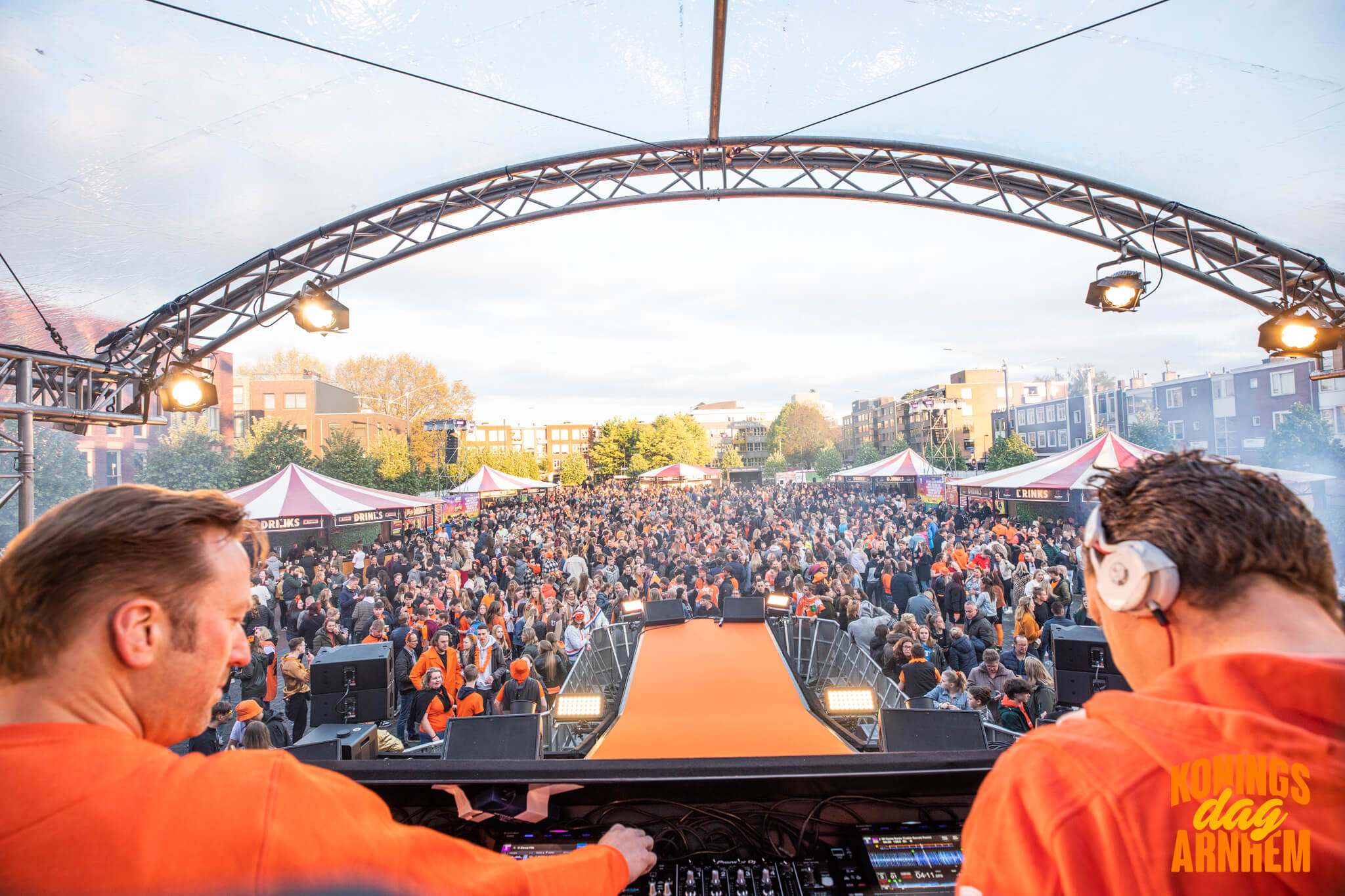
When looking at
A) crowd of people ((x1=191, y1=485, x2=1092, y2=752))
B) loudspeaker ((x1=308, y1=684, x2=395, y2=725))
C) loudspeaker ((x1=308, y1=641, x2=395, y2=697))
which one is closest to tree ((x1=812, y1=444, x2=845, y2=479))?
Result: crowd of people ((x1=191, y1=485, x2=1092, y2=752))

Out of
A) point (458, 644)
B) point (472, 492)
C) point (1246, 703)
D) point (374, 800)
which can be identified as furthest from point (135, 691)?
point (472, 492)

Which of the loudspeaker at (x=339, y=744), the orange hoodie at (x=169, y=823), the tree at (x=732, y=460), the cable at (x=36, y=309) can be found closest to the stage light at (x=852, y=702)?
the loudspeaker at (x=339, y=744)

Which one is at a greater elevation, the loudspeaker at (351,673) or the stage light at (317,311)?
the stage light at (317,311)

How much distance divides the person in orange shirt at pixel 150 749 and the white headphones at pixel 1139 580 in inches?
42.3

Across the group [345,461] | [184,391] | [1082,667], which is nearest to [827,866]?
[1082,667]

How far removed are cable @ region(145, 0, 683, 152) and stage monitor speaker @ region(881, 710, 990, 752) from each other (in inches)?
206

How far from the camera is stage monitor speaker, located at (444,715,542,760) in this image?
2441 millimetres

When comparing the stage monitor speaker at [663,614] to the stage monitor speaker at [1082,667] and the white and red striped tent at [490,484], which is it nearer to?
the stage monitor speaker at [1082,667]

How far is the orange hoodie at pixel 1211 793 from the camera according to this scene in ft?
2.08

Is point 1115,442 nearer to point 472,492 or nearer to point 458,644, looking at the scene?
point 458,644

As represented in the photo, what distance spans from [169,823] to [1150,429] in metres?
35.3

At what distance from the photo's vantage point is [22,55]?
12.2 feet

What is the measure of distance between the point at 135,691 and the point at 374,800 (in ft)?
1.28

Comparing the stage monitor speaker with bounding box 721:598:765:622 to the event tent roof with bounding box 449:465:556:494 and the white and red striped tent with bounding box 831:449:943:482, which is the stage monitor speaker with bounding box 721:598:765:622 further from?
the white and red striped tent with bounding box 831:449:943:482
